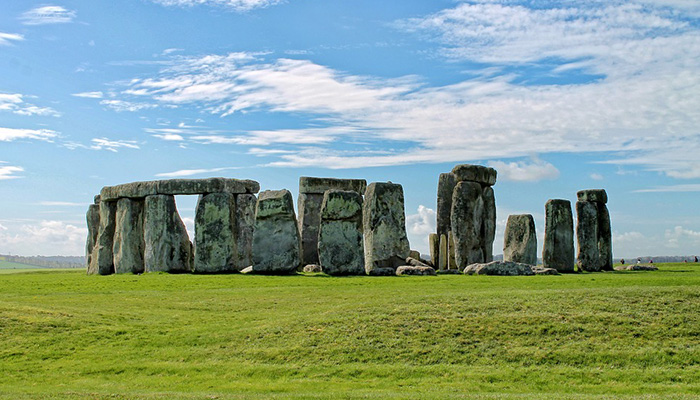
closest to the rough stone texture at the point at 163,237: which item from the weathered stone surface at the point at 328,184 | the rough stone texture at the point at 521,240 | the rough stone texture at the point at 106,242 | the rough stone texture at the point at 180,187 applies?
the rough stone texture at the point at 180,187

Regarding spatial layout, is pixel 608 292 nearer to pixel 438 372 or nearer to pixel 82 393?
pixel 438 372

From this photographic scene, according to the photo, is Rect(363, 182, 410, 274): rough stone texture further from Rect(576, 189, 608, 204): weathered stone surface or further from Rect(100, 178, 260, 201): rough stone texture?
Rect(576, 189, 608, 204): weathered stone surface

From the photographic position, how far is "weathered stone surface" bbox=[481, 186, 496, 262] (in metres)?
31.6

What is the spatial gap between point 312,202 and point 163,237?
21.3ft

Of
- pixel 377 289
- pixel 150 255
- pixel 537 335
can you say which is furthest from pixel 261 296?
pixel 150 255

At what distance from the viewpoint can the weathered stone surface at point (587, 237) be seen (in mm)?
31266

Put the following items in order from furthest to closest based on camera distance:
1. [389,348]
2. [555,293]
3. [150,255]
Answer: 1. [150,255]
2. [555,293]
3. [389,348]

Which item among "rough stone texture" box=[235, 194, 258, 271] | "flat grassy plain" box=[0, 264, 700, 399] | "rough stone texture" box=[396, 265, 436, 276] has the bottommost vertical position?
"flat grassy plain" box=[0, 264, 700, 399]

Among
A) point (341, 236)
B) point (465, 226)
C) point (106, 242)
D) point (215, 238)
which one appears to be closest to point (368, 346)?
point (341, 236)

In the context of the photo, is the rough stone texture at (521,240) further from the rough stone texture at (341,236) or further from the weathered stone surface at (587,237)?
the rough stone texture at (341,236)

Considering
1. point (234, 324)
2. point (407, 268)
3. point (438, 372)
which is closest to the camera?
point (438, 372)

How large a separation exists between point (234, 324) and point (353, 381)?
182 inches

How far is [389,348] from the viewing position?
14.5 metres

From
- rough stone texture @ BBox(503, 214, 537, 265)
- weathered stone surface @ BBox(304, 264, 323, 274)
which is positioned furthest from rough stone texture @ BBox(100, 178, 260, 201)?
rough stone texture @ BBox(503, 214, 537, 265)
